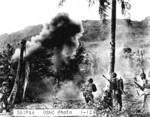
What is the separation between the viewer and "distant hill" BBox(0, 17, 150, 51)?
598 inches

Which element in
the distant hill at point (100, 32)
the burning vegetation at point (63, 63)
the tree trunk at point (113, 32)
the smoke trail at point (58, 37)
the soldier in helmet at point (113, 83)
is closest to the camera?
the soldier in helmet at point (113, 83)

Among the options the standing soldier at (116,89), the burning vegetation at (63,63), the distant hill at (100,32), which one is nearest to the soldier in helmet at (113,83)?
the standing soldier at (116,89)

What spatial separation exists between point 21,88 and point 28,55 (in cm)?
169

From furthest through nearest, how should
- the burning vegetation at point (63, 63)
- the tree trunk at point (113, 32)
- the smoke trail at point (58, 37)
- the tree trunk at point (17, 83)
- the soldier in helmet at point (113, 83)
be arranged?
the smoke trail at point (58, 37)
the burning vegetation at point (63, 63)
the tree trunk at point (17, 83)
the tree trunk at point (113, 32)
the soldier in helmet at point (113, 83)

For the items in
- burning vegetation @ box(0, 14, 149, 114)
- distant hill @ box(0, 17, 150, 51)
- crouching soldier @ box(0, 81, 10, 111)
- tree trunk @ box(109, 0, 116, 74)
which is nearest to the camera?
tree trunk @ box(109, 0, 116, 74)

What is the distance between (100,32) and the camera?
15898mm

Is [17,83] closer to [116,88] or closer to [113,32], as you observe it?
[116,88]

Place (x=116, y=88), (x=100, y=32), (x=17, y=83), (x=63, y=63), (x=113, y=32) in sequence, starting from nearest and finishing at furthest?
(x=116, y=88) → (x=113, y=32) → (x=17, y=83) → (x=63, y=63) → (x=100, y=32)

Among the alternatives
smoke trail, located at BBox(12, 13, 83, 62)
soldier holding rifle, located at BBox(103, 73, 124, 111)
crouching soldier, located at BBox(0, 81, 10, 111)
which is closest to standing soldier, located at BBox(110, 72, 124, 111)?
soldier holding rifle, located at BBox(103, 73, 124, 111)

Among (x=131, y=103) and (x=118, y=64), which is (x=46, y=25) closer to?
(x=118, y=64)

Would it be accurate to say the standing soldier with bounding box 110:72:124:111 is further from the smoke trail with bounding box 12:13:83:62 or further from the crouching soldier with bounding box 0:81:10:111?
the crouching soldier with bounding box 0:81:10:111

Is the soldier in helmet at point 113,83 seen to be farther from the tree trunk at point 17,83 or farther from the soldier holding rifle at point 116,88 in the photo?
the tree trunk at point 17,83

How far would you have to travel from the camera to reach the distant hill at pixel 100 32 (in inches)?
598

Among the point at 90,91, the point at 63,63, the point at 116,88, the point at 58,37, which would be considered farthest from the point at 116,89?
the point at 58,37
